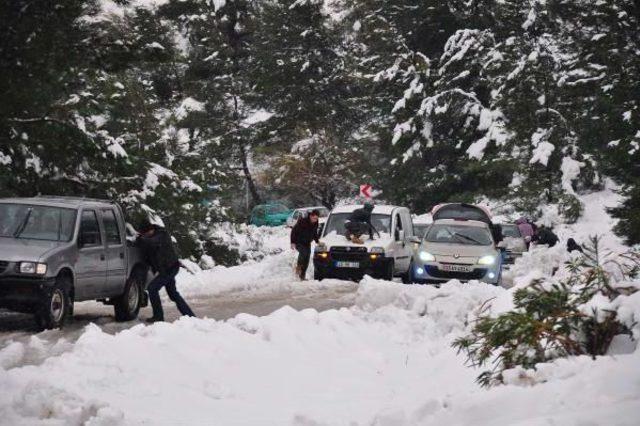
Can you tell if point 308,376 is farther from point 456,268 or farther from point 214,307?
point 456,268

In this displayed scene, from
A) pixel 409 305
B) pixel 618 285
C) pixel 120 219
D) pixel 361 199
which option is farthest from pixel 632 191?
pixel 361 199

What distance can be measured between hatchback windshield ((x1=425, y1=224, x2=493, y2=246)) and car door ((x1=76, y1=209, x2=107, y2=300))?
28.7 feet

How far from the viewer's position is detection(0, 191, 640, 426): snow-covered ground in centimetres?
511

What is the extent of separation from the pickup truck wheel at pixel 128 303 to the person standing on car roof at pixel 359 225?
7.27 meters

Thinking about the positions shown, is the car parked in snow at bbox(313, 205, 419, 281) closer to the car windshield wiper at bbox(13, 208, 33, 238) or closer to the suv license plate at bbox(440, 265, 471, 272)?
the suv license plate at bbox(440, 265, 471, 272)

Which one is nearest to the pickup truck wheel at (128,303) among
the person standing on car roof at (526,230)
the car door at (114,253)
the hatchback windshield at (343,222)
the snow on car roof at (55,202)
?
the car door at (114,253)

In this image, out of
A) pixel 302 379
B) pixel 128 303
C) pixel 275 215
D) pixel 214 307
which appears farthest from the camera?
pixel 275 215

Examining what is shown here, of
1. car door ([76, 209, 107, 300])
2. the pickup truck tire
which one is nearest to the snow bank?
the pickup truck tire

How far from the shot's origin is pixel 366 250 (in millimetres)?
19406

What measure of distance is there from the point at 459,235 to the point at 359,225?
2.49 metres

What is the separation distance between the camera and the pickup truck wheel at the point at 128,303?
13047 mm

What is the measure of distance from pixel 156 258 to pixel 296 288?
20.7 feet

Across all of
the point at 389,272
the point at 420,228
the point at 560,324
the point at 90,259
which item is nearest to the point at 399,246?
the point at 389,272

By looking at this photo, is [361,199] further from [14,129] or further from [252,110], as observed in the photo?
[14,129]
